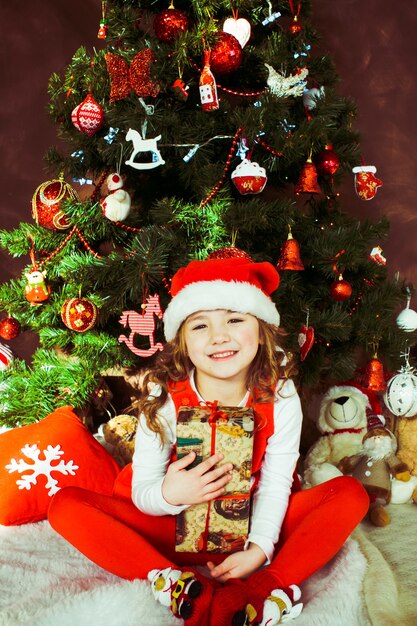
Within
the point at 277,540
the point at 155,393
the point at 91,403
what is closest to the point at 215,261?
the point at 155,393

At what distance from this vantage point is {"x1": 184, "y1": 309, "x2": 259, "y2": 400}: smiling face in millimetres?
1146

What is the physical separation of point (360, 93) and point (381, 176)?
323 millimetres

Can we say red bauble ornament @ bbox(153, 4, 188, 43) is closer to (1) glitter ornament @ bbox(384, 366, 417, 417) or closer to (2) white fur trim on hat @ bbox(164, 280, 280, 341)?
(2) white fur trim on hat @ bbox(164, 280, 280, 341)

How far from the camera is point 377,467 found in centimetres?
156

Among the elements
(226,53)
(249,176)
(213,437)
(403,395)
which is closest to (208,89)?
(226,53)

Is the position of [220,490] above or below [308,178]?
below

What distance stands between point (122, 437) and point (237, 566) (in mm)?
681

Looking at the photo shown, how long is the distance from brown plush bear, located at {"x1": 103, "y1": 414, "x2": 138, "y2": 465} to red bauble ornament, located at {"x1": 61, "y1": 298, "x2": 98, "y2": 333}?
11.1 inches

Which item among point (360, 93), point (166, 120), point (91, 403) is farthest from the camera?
point (360, 93)

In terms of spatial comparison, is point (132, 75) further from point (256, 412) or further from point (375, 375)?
point (375, 375)

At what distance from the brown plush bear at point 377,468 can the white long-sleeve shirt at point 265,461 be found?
1.33ft

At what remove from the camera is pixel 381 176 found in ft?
7.59

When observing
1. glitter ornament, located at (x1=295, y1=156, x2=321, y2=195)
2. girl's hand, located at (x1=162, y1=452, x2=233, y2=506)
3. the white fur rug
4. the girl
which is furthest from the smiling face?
glitter ornament, located at (x1=295, y1=156, x2=321, y2=195)

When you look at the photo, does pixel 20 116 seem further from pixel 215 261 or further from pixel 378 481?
pixel 378 481
